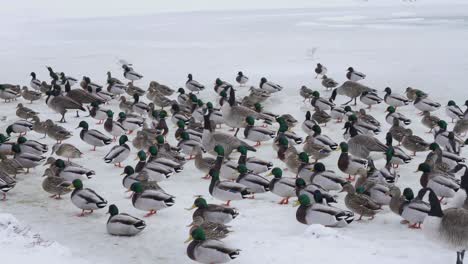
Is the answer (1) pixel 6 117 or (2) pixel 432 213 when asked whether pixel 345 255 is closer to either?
(2) pixel 432 213

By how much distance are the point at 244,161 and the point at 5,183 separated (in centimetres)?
411

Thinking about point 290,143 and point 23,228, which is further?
point 290,143

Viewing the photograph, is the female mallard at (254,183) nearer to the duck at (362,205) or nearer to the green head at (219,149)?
the green head at (219,149)

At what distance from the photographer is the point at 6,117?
1608 centimetres

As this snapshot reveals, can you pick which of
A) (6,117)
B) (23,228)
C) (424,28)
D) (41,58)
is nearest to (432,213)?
(23,228)

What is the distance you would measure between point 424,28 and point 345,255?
1222 inches

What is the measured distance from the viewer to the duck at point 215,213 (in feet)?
29.2

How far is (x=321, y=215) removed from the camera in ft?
28.9

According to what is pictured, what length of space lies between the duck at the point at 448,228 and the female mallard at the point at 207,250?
2377 millimetres

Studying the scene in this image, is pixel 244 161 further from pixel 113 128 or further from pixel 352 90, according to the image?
pixel 352 90

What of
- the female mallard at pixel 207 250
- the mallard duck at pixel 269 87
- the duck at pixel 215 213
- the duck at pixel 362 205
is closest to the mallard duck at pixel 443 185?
the duck at pixel 362 205

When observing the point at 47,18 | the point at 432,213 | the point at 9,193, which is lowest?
the point at 47,18

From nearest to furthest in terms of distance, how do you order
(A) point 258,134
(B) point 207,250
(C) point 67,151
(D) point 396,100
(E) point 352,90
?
(B) point 207,250, (C) point 67,151, (A) point 258,134, (D) point 396,100, (E) point 352,90

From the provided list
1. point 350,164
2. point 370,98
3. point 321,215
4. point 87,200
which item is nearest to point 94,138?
point 87,200
